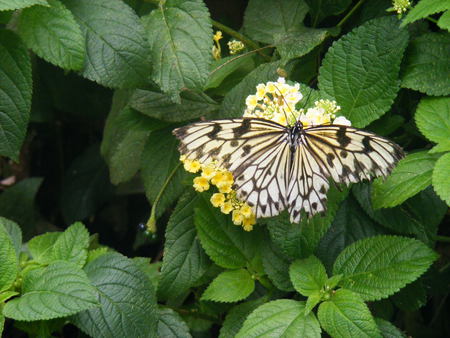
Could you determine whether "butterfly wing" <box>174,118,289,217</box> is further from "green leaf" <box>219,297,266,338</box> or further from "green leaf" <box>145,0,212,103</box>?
"green leaf" <box>219,297,266,338</box>

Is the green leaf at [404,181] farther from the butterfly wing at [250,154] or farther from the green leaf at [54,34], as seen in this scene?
the green leaf at [54,34]

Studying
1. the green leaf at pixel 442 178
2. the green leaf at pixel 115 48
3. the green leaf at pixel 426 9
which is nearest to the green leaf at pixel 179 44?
the green leaf at pixel 115 48

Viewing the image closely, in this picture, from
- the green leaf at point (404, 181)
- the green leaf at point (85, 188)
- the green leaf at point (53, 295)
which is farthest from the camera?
the green leaf at point (85, 188)

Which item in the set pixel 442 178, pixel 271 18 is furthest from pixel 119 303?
pixel 271 18

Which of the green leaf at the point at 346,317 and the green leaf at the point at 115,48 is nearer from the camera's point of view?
the green leaf at the point at 346,317

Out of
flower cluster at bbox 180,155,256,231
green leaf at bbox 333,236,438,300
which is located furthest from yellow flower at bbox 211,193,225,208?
green leaf at bbox 333,236,438,300

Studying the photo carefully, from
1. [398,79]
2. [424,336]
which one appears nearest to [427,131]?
[398,79]
